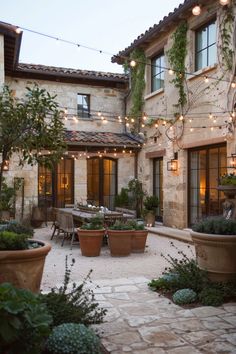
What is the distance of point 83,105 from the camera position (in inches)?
516

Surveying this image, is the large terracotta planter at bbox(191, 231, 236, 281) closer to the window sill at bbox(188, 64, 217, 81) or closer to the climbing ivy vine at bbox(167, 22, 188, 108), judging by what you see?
the window sill at bbox(188, 64, 217, 81)

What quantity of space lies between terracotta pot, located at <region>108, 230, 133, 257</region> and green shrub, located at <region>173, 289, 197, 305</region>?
9.24 feet

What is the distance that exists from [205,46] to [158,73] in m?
2.40

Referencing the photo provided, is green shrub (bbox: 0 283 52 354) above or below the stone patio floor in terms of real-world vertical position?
above

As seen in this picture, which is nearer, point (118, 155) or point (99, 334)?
point (99, 334)

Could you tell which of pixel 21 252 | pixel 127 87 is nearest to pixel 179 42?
pixel 127 87

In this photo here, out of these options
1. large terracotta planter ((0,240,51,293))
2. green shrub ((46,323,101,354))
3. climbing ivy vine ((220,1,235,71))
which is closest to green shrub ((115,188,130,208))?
climbing ivy vine ((220,1,235,71))

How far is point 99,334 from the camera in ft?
10.8

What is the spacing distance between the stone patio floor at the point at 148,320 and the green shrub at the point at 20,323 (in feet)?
3.26

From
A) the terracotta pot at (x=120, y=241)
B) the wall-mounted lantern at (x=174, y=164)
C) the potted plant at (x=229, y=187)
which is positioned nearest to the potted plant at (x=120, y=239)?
the terracotta pot at (x=120, y=241)

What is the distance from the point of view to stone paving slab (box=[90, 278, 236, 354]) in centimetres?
305

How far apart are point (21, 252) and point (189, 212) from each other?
279 inches

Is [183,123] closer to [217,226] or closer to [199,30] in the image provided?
[199,30]

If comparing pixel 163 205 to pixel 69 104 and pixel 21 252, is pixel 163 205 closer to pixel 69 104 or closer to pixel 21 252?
pixel 69 104
